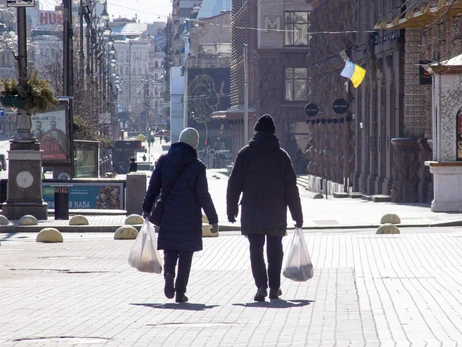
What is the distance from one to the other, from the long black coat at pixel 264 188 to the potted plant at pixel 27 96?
1678 centimetres

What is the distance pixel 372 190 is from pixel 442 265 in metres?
27.6


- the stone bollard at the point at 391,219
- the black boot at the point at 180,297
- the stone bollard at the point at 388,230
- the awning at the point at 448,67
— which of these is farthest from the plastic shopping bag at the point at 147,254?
the awning at the point at 448,67

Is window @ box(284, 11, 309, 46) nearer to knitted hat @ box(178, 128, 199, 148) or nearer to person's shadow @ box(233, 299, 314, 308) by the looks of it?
knitted hat @ box(178, 128, 199, 148)

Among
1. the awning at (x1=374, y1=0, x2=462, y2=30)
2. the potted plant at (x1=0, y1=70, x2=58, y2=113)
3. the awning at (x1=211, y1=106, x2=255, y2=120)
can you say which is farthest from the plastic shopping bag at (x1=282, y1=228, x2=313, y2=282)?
the awning at (x1=211, y1=106, x2=255, y2=120)

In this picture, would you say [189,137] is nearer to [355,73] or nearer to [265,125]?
[265,125]

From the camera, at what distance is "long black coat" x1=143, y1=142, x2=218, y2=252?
1195cm

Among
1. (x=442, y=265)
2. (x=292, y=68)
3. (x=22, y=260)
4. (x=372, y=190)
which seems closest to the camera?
(x=442, y=265)

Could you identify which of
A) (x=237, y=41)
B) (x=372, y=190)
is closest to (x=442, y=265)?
(x=372, y=190)

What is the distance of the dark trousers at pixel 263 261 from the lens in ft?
39.8

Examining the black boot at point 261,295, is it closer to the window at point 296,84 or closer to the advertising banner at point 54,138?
the advertising banner at point 54,138

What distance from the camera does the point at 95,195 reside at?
32.5m

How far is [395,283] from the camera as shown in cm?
1352

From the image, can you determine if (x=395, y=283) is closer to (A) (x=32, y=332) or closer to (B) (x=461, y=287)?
(B) (x=461, y=287)

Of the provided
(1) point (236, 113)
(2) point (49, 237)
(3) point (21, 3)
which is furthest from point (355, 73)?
(1) point (236, 113)
